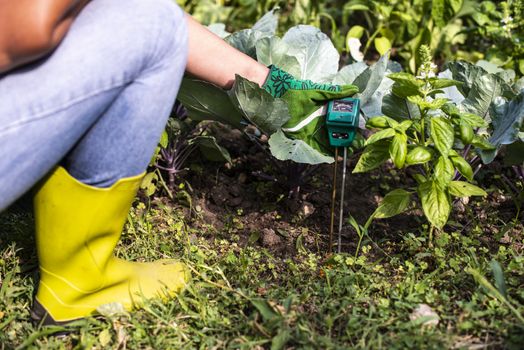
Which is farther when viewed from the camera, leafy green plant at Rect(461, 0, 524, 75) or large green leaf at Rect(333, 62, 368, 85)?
leafy green plant at Rect(461, 0, 524, 75)

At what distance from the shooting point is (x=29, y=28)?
1204 mm

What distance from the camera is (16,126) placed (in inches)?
50.3

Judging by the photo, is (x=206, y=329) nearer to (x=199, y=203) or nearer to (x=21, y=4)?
(x=199, y=203)

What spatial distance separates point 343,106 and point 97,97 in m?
0.66

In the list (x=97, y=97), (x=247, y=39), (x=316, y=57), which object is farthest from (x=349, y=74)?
(x=97, y=97)

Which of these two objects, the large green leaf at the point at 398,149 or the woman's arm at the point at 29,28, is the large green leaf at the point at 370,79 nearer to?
the large green leaf at the point at 398,149

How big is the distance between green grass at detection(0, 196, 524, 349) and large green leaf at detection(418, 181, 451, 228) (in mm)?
118

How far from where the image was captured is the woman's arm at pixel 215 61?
164 cm

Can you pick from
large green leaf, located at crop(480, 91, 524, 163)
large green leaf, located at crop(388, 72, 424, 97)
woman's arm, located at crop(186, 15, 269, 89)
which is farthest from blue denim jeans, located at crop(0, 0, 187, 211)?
large green leaf, located at crop(480, 91, 524, 163)

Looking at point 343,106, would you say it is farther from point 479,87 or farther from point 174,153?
point 174,153

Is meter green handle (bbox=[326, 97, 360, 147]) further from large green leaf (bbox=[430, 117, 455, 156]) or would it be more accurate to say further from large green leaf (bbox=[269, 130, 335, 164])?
large green leaf (bbox=[430, 117, 455, 156])

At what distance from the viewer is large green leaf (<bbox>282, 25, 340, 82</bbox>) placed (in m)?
2.06

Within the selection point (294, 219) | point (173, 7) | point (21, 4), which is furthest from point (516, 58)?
point (21, 4)

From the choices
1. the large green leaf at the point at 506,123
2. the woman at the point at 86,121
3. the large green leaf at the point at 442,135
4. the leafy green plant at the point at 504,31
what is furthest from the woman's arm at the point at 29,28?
the leafy green plant at the point at 504,31
